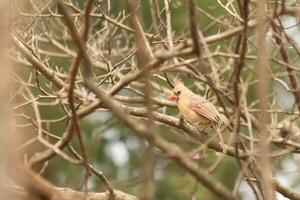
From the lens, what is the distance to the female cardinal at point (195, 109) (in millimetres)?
5566

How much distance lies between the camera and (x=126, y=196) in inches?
172

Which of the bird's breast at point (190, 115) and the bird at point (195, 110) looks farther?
the bird's breast at point (190, 115)

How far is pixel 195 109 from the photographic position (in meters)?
5.72

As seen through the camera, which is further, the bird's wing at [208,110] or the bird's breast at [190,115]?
the bird's breast at [190,115]

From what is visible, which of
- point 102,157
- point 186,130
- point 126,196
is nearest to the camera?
point 126,196

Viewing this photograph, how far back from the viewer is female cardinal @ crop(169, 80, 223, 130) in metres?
5.57

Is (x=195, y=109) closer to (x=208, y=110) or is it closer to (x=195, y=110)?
(x=195, y=110)

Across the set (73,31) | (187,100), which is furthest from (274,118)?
(73,31)

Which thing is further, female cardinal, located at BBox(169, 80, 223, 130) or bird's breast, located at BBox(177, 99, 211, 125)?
bird's breast, located at BBox(177, 99, 211, 125)

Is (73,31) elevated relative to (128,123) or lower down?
elevated

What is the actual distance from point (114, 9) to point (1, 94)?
32.3 feet

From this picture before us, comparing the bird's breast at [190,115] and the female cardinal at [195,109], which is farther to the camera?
the bird's breast at [190,115]

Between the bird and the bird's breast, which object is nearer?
the bird

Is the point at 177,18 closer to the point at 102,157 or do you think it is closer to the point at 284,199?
the point at 102,157
